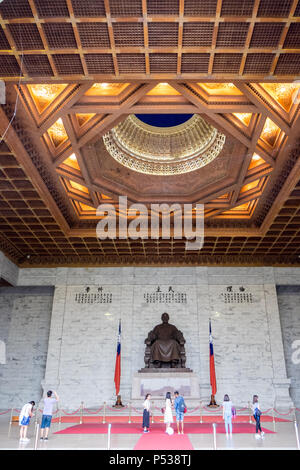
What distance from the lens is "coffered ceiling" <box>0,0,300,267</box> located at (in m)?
6.29

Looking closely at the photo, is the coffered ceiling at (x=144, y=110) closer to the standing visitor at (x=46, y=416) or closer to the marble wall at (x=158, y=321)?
the marble wall at (x=158, y=321)

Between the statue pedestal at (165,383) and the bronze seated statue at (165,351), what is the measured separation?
41 centimetres

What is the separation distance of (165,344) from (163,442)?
6.71 m

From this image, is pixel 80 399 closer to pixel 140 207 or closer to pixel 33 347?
pixel 33 347

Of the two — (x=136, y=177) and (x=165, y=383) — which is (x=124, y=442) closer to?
(x=165, y=383)

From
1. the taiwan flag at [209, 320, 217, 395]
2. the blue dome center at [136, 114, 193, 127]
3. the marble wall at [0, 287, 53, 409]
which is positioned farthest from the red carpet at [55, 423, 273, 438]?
the blue dome center at [136, 114, 193, 127]

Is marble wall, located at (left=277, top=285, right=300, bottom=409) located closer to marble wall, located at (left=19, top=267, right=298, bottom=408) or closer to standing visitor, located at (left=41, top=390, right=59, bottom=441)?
marble wall, located at (left=19, top=267, right=298, bottom=408)

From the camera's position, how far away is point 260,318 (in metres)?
15.8

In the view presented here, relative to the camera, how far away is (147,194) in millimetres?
13172

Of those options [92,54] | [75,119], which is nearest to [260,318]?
[75,119]

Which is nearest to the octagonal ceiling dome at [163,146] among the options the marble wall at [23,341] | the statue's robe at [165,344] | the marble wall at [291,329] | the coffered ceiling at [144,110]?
the coffered ceiling at [144,110]

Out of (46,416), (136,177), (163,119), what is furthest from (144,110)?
(46,416)

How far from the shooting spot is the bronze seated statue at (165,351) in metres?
13.9

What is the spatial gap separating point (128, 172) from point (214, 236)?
4482mm
